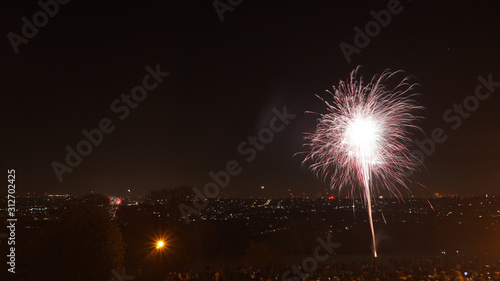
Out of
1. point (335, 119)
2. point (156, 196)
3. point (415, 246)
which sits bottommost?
point (415, 246)

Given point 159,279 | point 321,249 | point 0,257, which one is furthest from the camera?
point 321,249

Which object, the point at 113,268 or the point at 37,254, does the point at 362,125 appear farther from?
the point at 37,254

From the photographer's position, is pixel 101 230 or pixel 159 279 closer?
pixel 101 230

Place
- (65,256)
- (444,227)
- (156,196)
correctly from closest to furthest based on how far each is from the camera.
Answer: (65,256)
(156,196)
(444,227)

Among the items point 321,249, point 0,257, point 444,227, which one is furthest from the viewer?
→ point 444,227

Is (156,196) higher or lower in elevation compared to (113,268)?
higher

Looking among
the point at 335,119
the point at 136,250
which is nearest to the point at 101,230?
the point at 335,119

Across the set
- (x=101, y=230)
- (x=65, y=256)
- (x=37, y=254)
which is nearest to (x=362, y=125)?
(x=101, y=230)

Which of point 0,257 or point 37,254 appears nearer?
point 37,254

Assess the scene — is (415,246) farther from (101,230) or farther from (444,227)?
(101,230)
